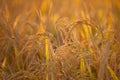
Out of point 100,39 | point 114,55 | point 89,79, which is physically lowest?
point 89,79

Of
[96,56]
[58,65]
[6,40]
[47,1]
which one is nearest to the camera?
[58,65]

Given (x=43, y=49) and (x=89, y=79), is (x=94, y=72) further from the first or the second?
(x=43, y=49)

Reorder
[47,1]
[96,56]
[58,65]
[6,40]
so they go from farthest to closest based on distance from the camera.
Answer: [47,1] < [6,40] < [96,56] < [58,65]

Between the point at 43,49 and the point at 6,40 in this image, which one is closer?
the point at 43,49

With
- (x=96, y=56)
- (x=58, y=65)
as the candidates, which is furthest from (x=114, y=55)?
(x=58, y=65)

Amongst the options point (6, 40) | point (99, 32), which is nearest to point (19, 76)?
point (6, 40)

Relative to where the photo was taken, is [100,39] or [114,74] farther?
[100,39]

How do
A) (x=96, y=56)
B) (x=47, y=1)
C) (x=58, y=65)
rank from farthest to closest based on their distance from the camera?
(x=47, y=1), (x=96, y=56), (x=58, y=65)

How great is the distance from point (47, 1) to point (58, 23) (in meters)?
1.08

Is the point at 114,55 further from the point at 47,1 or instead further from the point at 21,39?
the point at 47,1

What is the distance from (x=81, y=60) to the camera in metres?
1.51

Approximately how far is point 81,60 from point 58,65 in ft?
0.49

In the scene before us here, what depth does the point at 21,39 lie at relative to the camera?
1.76m

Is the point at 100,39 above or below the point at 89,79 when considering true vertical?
above
